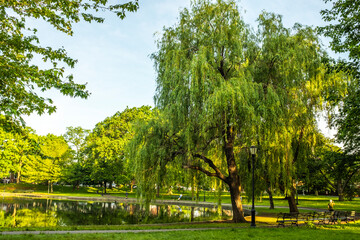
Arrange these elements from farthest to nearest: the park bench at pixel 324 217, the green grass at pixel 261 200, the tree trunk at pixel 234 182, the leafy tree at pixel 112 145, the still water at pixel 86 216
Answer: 1. the leafy tree at pixel 112 145
2. the green grass at pixel 261 200
3. the still water at pixel 86 216
4. the tree trunk at pixel 234 182
5. the park bench at pixel 324 217

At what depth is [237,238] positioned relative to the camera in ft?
35.3

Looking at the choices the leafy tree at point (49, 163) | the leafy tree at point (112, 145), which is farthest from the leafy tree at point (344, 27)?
the leafy tree at point (49, 163)

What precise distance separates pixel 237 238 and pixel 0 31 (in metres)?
10.7

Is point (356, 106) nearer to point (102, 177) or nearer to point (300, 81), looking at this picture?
point (300, 81)

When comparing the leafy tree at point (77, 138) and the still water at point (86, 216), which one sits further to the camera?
the leafy tree at point (77, 138)

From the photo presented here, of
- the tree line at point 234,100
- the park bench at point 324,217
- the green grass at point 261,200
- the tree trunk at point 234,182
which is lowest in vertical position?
the green grass at point 261,200

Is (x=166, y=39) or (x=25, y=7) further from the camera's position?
(x=166, y=39)

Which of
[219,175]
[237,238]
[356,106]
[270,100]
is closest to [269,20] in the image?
[270,100]

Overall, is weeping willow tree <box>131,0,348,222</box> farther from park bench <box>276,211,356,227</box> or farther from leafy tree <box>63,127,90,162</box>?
leafy tree <box>63,127,90,162</box>

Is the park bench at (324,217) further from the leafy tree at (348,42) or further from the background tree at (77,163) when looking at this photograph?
the background tree at (77,163)

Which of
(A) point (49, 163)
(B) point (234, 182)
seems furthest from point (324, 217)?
(A) point (49, 163)

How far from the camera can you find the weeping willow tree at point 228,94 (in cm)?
1504

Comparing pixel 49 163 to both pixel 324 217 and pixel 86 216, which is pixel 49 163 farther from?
pixel 324 217

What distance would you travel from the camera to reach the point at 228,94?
46.9ft
